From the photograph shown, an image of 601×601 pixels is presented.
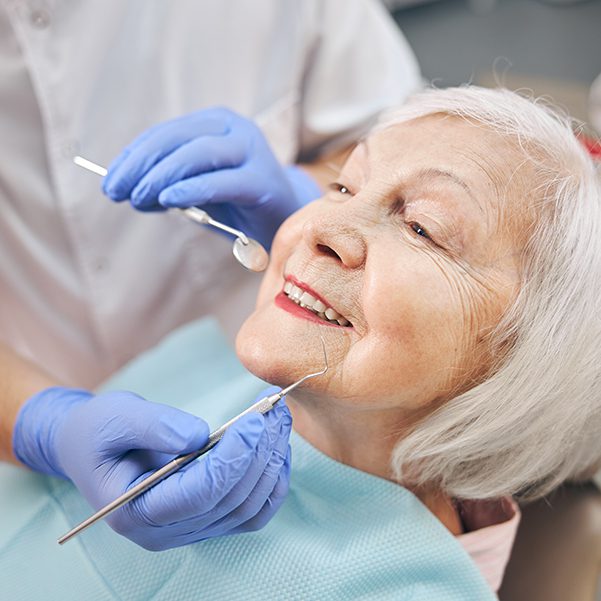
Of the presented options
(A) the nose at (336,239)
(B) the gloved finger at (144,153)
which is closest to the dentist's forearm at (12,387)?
(B) the gloved finger at (144,153)

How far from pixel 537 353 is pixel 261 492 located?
41 cm

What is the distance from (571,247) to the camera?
1021mm

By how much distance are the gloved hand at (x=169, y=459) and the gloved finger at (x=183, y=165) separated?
0.37 metres

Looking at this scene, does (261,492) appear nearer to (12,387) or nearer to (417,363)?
(417,363)

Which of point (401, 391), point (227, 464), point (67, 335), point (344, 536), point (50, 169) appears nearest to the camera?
point (227, 464)

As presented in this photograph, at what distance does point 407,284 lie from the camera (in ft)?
3.24

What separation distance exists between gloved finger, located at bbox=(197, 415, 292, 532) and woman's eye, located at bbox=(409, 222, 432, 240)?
0.31 metres

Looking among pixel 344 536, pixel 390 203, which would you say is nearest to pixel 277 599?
pixel 344 536

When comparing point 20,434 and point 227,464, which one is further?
point 20,434

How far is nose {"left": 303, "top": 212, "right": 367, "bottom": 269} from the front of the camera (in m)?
1.02

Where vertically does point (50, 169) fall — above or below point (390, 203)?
below

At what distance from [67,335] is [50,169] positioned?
1.16ft

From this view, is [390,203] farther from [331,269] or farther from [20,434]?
[20,434]

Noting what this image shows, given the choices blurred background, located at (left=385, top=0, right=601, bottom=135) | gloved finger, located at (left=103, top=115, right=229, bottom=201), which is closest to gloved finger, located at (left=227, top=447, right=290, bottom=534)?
gloved finger, located at (left=103, top=115, right=229, bottom=201)
